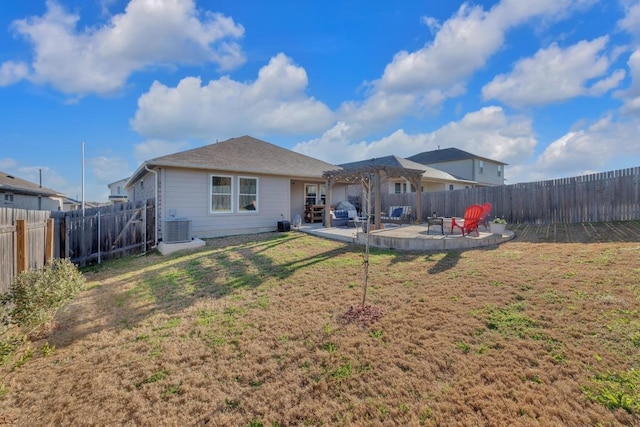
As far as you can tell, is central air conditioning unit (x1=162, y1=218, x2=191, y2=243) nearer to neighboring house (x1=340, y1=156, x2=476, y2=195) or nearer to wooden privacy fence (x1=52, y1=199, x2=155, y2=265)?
wooden privacy fence (x1=52, y1=199, x2=155, y2=265)

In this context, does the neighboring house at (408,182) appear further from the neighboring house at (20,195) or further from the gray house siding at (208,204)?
the neighboring house at (20,195)

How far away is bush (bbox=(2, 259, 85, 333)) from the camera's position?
3.65 meters

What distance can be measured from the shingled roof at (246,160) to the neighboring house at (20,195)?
13085mm

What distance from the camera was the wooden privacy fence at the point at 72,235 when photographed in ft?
15.8

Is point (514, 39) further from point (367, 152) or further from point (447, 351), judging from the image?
point (367, 152)

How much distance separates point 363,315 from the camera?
395 cm

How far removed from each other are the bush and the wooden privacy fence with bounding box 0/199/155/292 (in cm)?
107

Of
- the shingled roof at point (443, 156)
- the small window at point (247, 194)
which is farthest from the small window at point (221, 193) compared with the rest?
the shingled roof at point (443, 156)

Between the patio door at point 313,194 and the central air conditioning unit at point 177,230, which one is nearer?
the central air conditioning unit at point 177,230

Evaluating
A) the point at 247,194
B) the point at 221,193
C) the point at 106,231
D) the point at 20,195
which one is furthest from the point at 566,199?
the point at 20,195

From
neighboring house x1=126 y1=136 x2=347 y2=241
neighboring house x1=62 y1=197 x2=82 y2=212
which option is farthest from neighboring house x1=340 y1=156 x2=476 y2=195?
neighboring house x1=62 y1=197 x2=82 y2=212

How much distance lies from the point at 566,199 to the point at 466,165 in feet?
59.3

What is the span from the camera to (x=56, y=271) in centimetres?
445

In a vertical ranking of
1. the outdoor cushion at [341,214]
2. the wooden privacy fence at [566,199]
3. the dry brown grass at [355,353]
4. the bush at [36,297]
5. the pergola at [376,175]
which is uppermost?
the pergola at [376,175]
